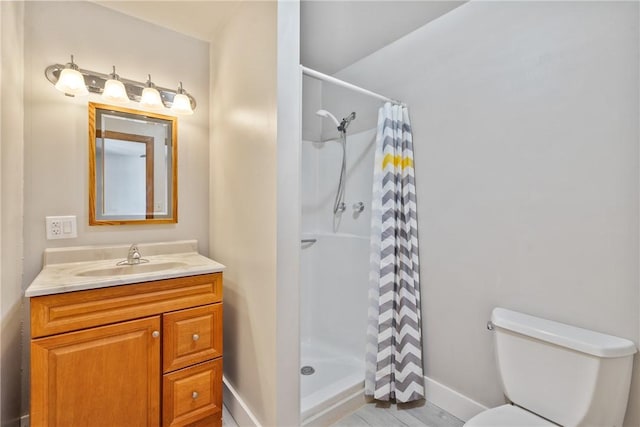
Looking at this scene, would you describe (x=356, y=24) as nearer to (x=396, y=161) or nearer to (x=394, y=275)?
(x=396, y=161)

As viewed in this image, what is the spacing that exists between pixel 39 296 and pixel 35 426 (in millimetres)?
489

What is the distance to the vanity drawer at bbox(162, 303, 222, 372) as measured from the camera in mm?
1453

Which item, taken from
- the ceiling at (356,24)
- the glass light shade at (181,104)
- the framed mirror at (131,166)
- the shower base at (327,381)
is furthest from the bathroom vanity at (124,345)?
the ceiling at (356,24)

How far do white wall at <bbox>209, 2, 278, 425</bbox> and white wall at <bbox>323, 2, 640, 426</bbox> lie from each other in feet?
3.17

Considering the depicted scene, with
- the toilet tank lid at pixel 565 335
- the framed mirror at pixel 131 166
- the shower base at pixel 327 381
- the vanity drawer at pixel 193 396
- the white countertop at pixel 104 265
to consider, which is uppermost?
the framed mirror at pixel 131 166

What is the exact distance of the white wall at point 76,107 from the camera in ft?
5.21

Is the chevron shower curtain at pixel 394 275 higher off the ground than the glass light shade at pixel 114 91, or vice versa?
the glass light shade at pixel 114 91

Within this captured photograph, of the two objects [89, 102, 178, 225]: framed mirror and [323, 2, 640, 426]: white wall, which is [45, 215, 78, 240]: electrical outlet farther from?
[323, 2, 640, 426]: white wall

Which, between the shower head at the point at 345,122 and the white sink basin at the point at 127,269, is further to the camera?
the shower head at the point at 345,122

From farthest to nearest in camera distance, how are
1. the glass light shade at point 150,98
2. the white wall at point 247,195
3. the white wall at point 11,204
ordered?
the glass light shade at point 150,98
the white wall at point 247,195
the white wall at point 11,204

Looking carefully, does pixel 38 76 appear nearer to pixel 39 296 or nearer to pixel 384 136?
pixel 39 296

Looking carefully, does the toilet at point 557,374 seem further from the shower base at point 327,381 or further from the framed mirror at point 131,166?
the framed mirror at point 131,166

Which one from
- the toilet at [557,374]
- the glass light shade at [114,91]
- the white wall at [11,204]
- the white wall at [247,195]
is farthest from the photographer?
the glass light shade at [114,91]

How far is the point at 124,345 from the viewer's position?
1.34 m
